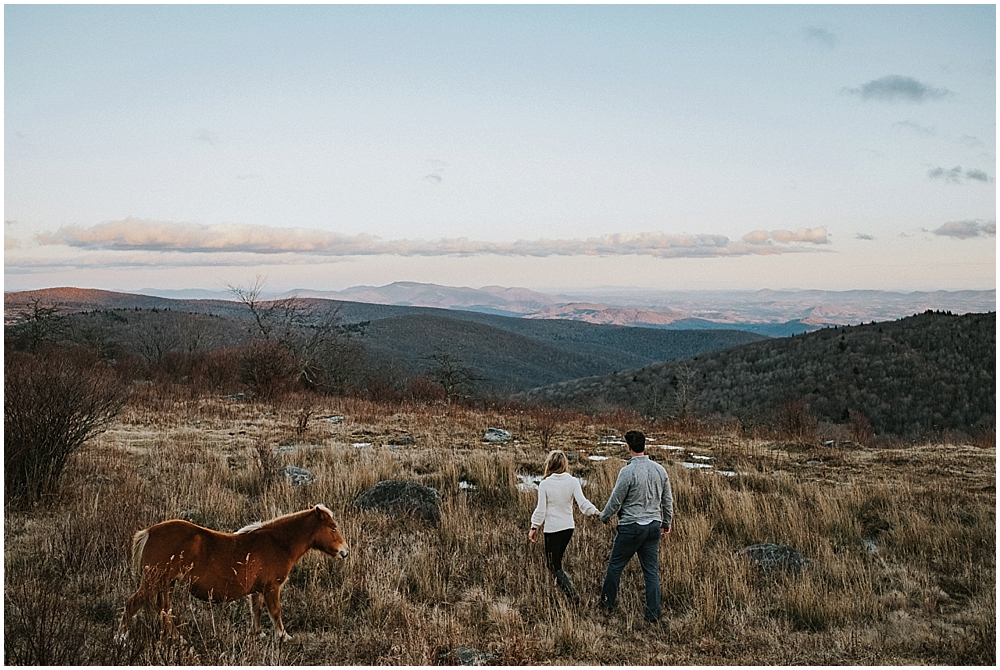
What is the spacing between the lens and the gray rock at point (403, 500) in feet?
26.7

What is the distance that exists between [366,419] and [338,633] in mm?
12939

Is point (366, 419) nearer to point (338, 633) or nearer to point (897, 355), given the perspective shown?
point (338, 633)

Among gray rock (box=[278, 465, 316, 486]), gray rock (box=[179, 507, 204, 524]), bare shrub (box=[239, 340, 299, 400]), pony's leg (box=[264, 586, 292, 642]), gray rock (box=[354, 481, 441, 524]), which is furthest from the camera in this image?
bare shrub (box=[239, 340, 299, 400])

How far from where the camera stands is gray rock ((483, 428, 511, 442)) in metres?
15.1

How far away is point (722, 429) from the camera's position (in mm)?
19688

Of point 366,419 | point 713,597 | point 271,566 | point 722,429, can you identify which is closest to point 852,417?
point 722,429

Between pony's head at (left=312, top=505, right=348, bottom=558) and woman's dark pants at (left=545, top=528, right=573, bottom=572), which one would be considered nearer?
pony's head at (left=312, top=505, right=348, bottom=558)

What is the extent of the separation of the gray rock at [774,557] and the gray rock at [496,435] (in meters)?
8.12

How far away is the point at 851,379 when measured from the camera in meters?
48.2

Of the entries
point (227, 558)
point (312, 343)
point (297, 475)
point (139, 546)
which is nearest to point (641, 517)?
point (227, 558)

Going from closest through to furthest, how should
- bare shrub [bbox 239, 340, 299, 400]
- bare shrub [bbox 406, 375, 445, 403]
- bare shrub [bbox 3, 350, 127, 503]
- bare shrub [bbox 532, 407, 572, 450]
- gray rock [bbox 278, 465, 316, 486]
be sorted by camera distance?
bare shrub [bbox 3, 350, 127, 503]
gray rock [bbox 278, 465, 316, 486]
bare shrub [bbox 532, 407, 572, 450]
bare shrub [bbox 239, 340, 299, 400]
bare shrub [bbox 406, 375, 445, 403]

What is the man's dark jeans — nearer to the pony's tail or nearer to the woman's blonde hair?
the woman's blonde hair

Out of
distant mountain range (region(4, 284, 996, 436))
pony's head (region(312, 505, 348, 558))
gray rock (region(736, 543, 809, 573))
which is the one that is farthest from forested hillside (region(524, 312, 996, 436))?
pony's head (region(312, 505, 348, 558))

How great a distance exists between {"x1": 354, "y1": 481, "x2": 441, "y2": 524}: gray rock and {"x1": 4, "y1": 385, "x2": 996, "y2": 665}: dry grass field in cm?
25
